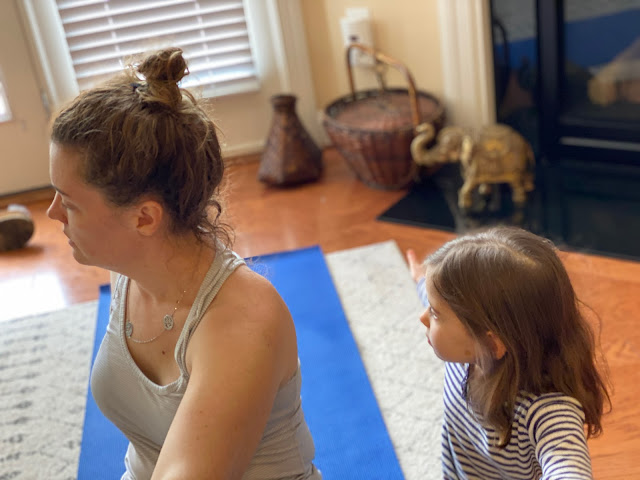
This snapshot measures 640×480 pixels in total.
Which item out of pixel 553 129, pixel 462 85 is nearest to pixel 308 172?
pixel 462 85

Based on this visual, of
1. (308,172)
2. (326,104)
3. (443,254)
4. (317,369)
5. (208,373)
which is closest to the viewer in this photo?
(208,373)

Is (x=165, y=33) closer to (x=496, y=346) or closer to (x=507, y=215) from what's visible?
(x=507, y=215)

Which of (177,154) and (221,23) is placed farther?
(221,23)

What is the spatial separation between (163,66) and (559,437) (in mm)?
708

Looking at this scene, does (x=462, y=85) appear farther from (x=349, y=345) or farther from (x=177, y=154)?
(x=177, y=154)

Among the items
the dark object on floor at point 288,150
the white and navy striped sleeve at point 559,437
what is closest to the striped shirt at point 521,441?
the white and navy striped sleeve at point 559,437

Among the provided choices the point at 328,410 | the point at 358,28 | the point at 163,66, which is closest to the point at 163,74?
the point at 163,66

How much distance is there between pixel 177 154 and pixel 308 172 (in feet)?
6.73

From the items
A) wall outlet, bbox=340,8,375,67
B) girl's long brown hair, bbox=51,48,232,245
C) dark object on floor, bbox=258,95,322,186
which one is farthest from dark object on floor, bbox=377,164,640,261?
girl's long brown hair, bbox=51,48,232,245

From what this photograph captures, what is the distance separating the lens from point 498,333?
101 centimetres

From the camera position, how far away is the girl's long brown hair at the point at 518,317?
1.00 metres

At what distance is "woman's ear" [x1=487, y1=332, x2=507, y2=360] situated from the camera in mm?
1027

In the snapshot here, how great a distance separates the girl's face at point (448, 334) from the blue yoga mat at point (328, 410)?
0.42 meters

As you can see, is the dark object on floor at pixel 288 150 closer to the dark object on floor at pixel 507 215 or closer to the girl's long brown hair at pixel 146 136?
the dark object on floor at pixel 507 215
